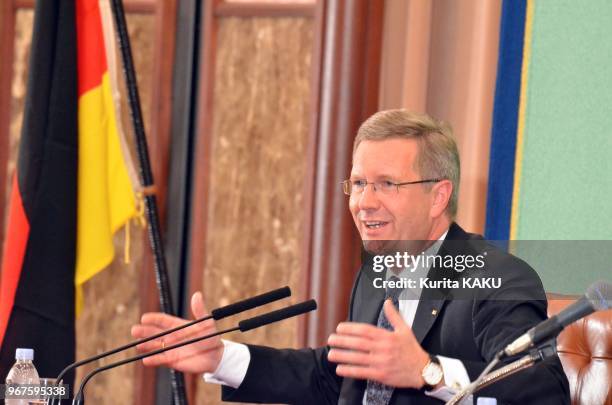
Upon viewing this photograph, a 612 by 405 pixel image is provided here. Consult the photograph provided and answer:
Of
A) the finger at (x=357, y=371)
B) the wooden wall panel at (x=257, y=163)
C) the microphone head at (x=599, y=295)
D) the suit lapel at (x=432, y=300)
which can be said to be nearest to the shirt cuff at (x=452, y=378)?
the finger at (x=357, y=371)

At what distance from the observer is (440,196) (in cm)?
288

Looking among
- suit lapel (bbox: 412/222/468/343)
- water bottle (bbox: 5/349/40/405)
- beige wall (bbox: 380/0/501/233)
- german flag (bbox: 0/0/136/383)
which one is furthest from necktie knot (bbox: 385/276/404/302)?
german flag (bbox: 0/0/136/383)

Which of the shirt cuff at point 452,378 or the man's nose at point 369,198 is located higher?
the man's nose at point 369,198

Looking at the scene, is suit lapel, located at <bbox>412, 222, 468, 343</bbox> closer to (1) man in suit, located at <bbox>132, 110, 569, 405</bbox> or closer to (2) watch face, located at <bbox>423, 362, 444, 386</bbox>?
(1) man in suit, located at <bbox>132, 110, 569, 405</bbox>

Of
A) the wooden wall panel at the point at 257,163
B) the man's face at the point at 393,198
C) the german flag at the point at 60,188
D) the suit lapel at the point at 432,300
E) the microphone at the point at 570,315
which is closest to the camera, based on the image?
the microphone at the point at 570,315

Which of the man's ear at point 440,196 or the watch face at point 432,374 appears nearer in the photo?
the watch face at point 432,374

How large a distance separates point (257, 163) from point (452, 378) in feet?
6.45

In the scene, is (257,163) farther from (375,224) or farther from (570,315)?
(570,315)

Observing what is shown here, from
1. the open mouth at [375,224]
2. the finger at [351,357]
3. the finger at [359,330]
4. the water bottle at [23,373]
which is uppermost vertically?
the open mouth at [375,224]

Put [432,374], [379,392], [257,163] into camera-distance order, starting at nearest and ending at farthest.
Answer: [432,374]
[379,392]
[257,163]

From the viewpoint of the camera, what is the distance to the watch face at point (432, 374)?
232 centimetres

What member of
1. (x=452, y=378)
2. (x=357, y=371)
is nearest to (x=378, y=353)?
(x=357, y=371)

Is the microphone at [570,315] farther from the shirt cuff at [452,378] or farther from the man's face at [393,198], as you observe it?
the man's face at [393,198]

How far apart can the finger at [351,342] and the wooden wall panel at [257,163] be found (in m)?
1.80
